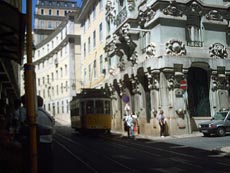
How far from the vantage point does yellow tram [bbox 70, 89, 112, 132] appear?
86.1 feet

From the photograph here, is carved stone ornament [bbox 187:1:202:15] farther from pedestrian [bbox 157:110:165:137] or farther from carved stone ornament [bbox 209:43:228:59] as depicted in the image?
pedestrian [bbox 157:110:165:137]

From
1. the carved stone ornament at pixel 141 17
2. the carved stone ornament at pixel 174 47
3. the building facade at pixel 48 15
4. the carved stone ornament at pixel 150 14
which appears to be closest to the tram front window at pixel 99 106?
the carved stone ornament at pixel 174 47

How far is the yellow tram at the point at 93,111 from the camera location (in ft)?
86.1

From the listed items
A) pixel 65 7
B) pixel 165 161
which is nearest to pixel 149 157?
pixel 165 161

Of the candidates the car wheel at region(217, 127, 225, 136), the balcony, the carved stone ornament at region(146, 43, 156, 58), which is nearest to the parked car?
the car wheel at region(217, 127, 225, 136)

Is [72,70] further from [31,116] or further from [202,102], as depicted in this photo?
[31,116]

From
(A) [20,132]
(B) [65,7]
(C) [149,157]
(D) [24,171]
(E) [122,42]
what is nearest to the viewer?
(D) [24,171]

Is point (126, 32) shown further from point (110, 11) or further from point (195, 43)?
point (110, 11)

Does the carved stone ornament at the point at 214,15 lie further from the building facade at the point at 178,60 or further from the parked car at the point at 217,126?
the parked car at the point at 217,126

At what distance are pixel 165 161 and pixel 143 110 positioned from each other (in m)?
16.0

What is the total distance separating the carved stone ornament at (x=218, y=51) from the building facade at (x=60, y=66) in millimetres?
33488

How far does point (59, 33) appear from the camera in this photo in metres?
67.4

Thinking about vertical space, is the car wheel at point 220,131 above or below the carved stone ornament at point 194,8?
below

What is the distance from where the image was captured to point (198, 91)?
2642cm
